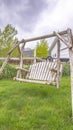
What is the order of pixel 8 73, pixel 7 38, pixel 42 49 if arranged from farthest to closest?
pixel 42 49 < pixel 7 38 < pixel 8 73

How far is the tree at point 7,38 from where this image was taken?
118 feet

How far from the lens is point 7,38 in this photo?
36.6 metres

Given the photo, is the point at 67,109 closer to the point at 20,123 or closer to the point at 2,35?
the point at 20,123

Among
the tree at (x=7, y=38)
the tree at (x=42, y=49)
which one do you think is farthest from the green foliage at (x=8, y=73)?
the tree at (x=42, y=49)

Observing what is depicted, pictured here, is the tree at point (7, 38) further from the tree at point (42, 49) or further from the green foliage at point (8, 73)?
the green foliage at point (8, 73)

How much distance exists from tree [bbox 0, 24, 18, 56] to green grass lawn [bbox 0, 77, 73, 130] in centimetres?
2731

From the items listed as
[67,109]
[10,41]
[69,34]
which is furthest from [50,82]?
[10,41]

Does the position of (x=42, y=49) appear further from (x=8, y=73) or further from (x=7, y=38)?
(x=8, y=73)

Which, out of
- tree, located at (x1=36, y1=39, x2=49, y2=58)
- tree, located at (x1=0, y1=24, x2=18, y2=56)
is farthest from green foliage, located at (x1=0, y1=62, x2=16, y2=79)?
tree, located at (x1=36, y1=39, x2=49, y2=58)

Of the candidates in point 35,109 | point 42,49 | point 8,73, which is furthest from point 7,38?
point 35,109

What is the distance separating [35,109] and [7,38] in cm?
3050

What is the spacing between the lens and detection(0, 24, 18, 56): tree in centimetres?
3597

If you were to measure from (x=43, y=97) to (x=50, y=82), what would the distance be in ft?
3.19

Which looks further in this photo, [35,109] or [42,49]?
[42,49]
